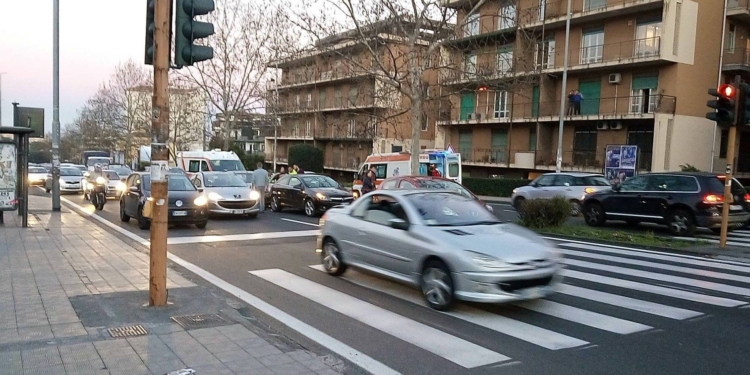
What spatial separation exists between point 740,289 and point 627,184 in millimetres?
8861

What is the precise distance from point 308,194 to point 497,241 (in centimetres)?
1350

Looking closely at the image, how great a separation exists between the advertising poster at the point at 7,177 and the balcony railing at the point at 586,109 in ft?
94.4

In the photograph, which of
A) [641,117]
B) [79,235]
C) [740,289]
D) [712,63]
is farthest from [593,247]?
[712,63]

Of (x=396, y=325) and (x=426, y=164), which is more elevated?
(x=426, y=164)

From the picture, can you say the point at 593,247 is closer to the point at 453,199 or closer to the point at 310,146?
the point at 453,199

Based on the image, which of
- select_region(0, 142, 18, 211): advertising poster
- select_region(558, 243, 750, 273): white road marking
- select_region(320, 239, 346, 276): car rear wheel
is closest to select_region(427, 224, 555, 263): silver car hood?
select_region(320, 239, 346, 276): car rear wheel

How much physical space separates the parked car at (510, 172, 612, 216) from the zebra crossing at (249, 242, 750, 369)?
9.79 meters

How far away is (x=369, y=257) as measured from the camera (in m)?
8.71

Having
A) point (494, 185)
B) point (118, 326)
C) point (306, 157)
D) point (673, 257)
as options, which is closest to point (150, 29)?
point (118, 326)

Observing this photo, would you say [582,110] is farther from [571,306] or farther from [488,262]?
[488,262]

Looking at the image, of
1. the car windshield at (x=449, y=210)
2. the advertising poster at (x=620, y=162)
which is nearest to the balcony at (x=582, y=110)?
the advertising poster at (x=620, y=162)

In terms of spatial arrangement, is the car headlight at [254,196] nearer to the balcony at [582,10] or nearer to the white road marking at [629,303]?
the white road marking at [629,303]

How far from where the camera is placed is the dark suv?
49.3ft

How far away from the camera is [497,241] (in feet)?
24.2
